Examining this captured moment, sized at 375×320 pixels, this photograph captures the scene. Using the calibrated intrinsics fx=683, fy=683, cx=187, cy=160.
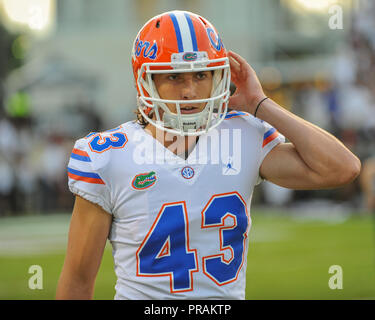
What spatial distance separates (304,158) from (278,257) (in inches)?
205

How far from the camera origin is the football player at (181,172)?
2422 mm

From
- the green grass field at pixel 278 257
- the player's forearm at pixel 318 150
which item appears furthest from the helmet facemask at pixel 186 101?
the green grass field at pixel 278 257

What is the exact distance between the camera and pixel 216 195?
2.47m

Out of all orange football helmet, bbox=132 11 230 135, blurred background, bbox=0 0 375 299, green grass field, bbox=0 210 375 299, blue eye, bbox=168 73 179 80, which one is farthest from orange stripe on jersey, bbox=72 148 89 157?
green grass field, bbox=0 210 375 299

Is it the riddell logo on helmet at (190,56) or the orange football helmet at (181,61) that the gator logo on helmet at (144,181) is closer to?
the orange football helmet at (181,61)

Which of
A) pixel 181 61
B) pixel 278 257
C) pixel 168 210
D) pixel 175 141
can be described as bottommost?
pixel 278 257

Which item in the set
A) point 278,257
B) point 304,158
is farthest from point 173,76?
point 278,257

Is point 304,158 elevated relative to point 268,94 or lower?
elevated

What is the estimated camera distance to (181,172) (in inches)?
97.4

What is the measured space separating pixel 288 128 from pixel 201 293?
27.5 inches

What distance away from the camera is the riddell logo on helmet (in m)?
2.49

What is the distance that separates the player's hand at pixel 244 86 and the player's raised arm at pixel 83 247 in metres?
0.70

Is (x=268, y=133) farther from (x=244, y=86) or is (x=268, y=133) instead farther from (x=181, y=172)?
(x=181, y=172)
